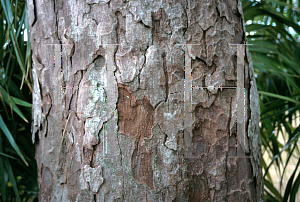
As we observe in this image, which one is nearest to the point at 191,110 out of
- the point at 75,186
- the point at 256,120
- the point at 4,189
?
the point at 256,120

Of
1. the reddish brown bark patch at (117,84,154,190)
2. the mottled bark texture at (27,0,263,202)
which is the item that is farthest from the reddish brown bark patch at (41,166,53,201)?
the reddish brown bark patch at (117,84,154,190)

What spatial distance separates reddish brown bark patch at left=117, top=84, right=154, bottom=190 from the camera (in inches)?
15.3

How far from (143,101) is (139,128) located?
0.15 feet

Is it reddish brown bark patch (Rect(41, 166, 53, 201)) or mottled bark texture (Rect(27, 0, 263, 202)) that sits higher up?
mottled bark texture (Rect(27, 0, 263, 202))

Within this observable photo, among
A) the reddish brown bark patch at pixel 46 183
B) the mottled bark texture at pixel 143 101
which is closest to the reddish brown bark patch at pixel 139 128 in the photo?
the mottled bark texture at pixel 143 101

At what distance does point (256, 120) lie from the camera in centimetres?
45

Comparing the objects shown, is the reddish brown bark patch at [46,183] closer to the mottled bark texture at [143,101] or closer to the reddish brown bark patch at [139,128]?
the mottled bark texture at [143,101]

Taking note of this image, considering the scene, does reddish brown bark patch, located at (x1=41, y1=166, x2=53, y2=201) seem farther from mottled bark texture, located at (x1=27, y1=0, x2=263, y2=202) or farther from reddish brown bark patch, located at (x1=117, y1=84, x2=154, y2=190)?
reddish brown bark patch, located at (x1=117, y1=84, x2=154, y2=190)

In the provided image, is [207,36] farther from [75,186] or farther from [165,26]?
[75,186]

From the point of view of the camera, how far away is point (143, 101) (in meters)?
0.39

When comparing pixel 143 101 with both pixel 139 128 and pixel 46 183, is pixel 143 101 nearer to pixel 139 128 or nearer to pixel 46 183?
pixel 139 128

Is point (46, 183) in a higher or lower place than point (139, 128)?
lower

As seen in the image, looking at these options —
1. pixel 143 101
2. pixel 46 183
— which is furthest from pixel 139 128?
pixel 46 183

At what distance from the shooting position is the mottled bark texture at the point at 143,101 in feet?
1.27
